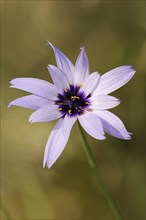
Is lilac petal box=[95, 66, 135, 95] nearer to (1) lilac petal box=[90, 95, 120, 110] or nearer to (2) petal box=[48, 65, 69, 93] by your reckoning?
(1) lilac petal box=[90, 95, 120, 110]

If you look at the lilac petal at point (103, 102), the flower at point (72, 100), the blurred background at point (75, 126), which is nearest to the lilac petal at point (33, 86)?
the flower at point (72, 100)

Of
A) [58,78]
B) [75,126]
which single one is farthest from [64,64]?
[75,126]

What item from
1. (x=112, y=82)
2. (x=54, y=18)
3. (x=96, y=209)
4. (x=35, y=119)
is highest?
(x=54, y=18)

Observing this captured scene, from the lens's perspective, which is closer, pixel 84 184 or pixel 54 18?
pixel 84 184

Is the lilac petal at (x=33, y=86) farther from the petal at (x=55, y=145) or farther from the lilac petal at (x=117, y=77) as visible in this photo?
the lilac petal at (x=117, y=77)

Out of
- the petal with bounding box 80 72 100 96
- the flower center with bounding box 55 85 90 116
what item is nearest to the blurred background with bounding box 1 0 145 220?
the flower center with bounding box 55 85 90 116

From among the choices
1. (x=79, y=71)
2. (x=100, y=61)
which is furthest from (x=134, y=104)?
(x=79, y=71)
